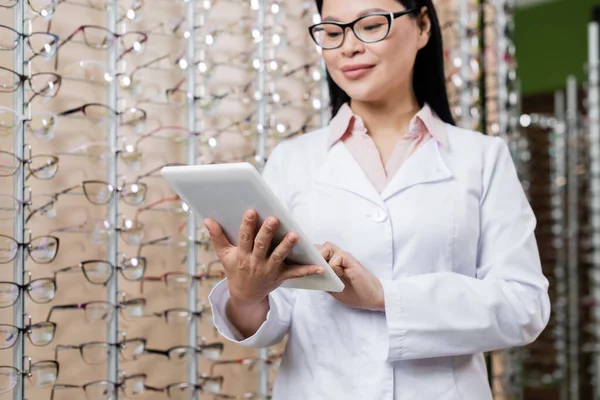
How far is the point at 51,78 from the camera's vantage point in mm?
1604

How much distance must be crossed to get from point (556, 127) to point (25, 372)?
3528 millimetres

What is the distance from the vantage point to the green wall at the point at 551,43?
533 centimetres

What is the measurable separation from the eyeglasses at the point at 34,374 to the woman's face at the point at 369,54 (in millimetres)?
868

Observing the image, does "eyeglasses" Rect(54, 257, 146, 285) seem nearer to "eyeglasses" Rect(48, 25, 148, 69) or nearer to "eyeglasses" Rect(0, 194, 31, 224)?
"eyeglasses" Rect(0, 194, 31, 224)

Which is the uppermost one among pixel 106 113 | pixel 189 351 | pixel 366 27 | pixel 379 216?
pixel 366 27

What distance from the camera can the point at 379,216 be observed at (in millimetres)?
1354

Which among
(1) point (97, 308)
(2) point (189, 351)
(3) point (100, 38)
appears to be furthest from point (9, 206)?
(2) point (189, 351)

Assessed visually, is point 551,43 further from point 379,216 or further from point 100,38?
point 379,216

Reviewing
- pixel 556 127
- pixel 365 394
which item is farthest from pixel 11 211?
pixel 556 127

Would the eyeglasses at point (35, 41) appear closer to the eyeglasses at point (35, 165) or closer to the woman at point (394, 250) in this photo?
the eyeglasses at point (35, 165)

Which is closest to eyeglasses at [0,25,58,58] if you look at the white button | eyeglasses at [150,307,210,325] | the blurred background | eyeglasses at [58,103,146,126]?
the blurred background

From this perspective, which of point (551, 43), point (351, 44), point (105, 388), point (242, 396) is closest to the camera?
point (351, 44)

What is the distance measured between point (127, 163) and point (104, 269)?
26cm

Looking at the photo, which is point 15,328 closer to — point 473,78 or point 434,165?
point 434,165
